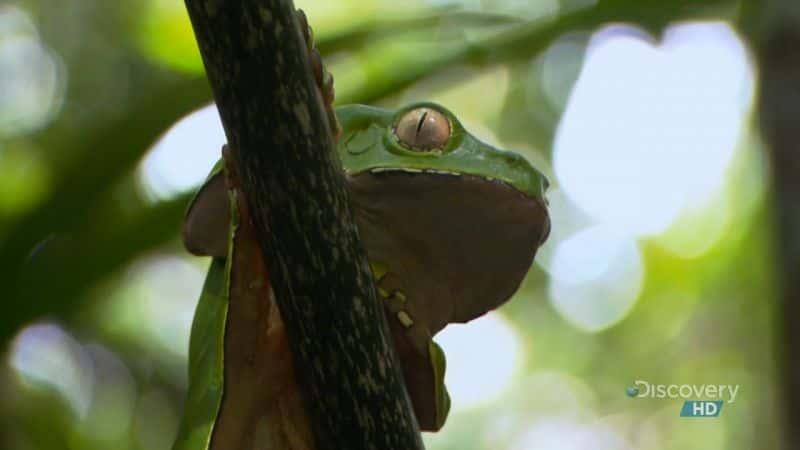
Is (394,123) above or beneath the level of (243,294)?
above

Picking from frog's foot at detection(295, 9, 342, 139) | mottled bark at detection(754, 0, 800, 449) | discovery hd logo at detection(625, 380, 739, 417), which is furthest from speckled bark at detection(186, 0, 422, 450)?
discovery hd logo at detection(625, 380, 739, 417)

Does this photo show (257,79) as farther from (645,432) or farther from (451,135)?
(645,432)

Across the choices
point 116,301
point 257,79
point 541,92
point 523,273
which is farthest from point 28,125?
point 257,79

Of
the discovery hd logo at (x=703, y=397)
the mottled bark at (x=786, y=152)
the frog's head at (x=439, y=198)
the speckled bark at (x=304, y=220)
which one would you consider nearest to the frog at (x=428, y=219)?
the frog's head at (x=439, y=198)

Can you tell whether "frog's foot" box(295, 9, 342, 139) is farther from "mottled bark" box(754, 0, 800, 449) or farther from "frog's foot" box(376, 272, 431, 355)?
"mottled bark" box(754, 0, 800, 449)

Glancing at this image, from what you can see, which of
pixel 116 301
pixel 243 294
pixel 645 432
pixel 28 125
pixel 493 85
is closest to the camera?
pixel 243 294

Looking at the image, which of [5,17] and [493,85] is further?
[493,85]

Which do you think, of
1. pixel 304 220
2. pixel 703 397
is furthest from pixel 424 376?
pixel 703 397
